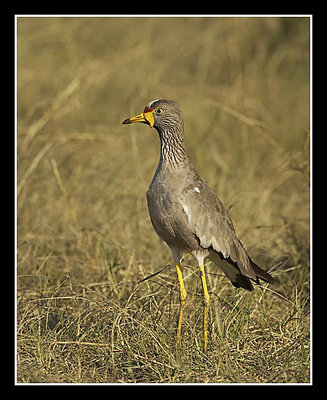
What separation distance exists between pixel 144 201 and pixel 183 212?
Answer: 201 centimetres

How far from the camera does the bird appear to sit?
3592mm

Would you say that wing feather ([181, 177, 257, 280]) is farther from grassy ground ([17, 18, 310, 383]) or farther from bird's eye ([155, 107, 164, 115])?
bird's eye ([155, 107, 164, 115])

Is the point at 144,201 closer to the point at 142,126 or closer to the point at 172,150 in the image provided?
the point at 142,126

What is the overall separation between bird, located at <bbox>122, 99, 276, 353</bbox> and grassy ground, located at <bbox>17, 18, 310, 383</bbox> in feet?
0.72

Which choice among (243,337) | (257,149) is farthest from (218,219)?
(257,149)

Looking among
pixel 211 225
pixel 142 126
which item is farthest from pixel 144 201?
pixel 211 225

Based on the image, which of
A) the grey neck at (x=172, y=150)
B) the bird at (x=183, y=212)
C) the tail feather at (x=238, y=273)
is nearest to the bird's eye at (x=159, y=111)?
the bird at (x=183, y=212)

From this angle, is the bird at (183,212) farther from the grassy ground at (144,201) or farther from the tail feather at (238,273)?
the grassy ground at (144,201)

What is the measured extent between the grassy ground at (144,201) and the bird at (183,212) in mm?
219

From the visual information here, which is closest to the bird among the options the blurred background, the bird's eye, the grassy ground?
the bird's eye

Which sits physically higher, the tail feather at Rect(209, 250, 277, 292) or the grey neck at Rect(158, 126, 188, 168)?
the grey neck at Rect(158, 126, 188, 168)

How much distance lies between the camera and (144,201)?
5566 mm

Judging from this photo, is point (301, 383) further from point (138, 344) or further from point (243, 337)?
point (138, 344)

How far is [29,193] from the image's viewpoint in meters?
5.64
